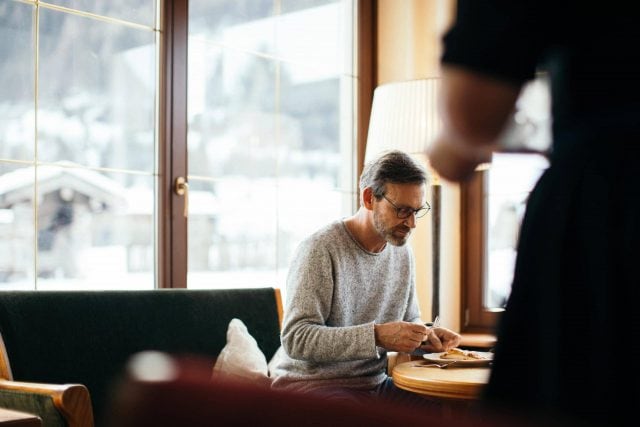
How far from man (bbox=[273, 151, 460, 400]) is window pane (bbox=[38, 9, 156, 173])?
104 cm

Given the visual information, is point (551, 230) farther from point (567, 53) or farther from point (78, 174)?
point (78, 174)

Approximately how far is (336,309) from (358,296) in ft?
0.35

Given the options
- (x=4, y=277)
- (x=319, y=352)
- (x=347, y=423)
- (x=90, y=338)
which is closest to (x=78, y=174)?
(x=4, y=277)

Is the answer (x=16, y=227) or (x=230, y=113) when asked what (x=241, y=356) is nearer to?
(x=16, y=227)

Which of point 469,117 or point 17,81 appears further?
point 17,81

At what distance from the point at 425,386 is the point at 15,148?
64.2 inches

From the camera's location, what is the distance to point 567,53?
28.5 inches

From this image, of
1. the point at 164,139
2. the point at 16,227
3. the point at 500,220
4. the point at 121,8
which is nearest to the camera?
the point at 16,227

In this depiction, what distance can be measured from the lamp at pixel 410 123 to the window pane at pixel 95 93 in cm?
91

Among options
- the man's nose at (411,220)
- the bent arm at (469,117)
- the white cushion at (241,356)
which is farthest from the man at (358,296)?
the bent arm at (469,117)

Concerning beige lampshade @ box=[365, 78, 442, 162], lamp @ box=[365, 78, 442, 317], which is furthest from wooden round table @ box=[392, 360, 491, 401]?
beige lampshade @ box=[365, 78, 442, 162]

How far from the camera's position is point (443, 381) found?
2172 mm

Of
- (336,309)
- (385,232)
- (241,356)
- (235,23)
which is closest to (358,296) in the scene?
(336,309)

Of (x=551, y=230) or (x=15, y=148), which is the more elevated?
(x=15, y=148)
